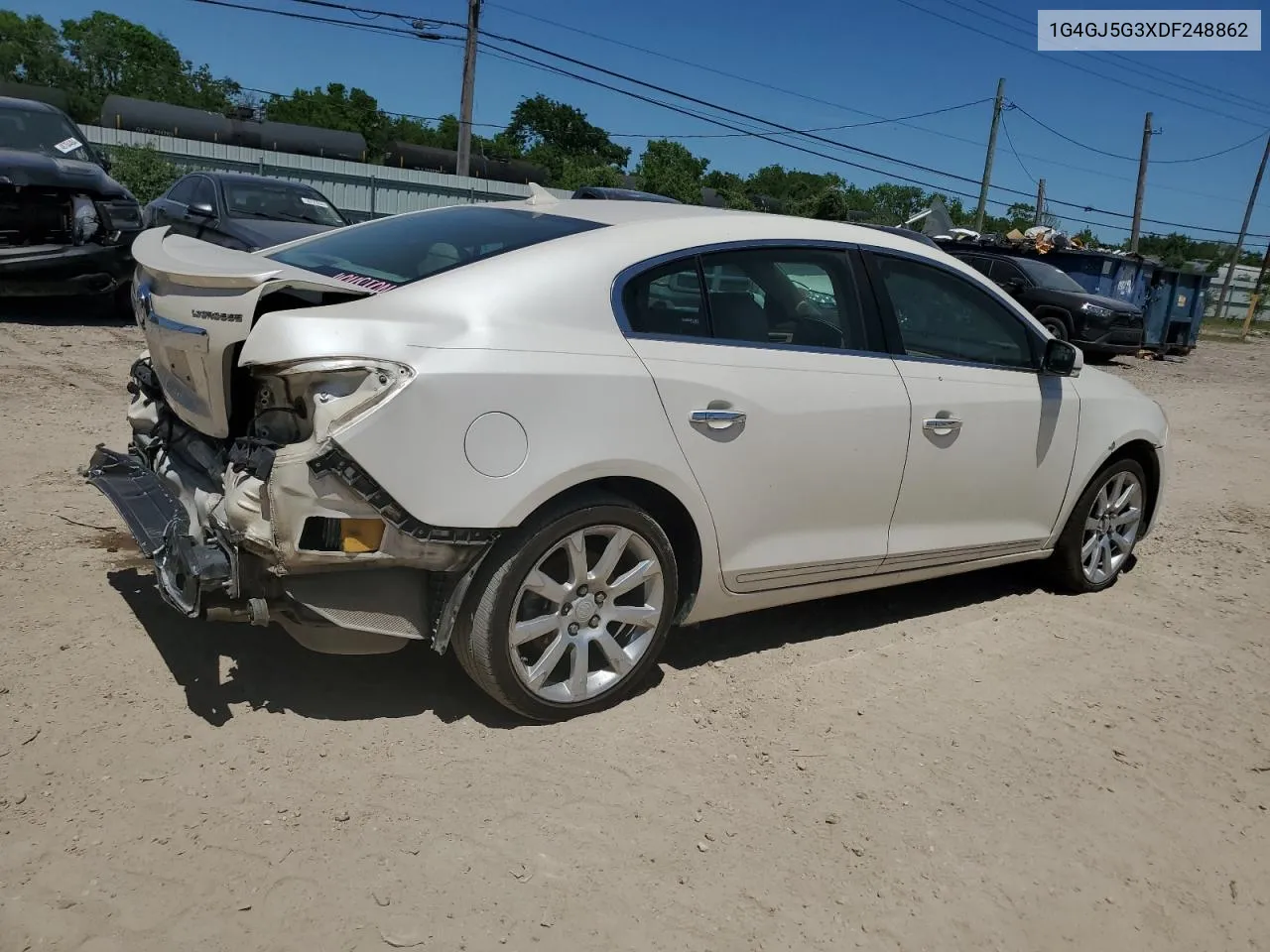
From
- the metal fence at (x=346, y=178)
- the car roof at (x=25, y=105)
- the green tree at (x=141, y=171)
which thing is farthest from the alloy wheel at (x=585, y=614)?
the metal fence at (x=346, y=178)

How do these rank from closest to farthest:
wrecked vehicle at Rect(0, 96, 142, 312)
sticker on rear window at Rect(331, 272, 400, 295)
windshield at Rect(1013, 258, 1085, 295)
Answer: sticker on rear window at Rect(331, 272, 400, 295) < wrecked vehicle at Rect(0, 96, 142, 312) < windshield at Rect(1013, 258, 1085, 295)

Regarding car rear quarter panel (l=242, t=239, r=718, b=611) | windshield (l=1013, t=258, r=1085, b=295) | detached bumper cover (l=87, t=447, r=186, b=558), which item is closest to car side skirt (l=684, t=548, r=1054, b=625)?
car rear quarter panel (l=242, t=239, r=718, b=611)

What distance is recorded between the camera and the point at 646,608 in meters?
3.44

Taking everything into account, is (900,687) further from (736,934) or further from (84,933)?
(84,933)

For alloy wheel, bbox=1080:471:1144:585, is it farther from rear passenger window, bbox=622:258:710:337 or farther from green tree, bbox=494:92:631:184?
green tree, bbox=494:92:631:184

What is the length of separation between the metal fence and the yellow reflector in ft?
77.8

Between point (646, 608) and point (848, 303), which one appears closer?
point (646, 608)

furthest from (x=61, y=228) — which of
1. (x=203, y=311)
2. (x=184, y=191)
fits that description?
(x=203, y=311)

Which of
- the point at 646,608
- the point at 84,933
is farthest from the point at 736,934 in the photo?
the point at 84,933

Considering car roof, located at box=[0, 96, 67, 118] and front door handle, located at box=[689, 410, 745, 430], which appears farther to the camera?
car roof, located at box=[0, 96, 67, 118]

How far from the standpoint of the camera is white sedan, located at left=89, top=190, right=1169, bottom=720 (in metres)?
2.84

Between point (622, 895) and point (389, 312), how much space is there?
166cm

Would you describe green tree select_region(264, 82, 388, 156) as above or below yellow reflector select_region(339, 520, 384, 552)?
above

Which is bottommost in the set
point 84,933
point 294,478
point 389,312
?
point 84,933
